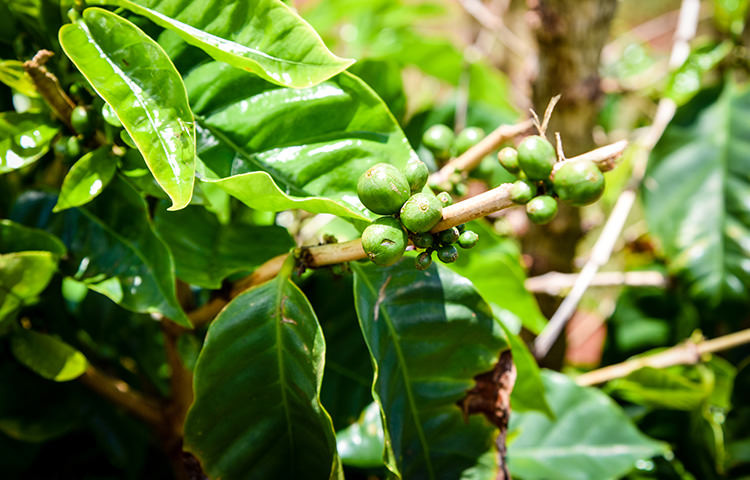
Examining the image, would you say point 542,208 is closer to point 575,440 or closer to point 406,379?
point 406,379

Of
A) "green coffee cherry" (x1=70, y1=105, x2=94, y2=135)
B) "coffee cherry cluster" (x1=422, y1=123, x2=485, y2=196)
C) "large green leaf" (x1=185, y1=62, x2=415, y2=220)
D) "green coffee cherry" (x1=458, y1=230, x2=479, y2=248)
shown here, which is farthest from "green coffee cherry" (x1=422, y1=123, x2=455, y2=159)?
"green coffee cherry" (x1=70, y1=105, x2=94, y2=135)

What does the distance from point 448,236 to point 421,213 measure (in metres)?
0.04

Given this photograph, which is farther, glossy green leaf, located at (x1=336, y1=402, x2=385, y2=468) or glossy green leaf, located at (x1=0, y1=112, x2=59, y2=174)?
glossy green leaf, located at (x1=336, y1=402, x2=385, y2=468)

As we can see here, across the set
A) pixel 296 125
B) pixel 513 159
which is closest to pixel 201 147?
pixel 296 125

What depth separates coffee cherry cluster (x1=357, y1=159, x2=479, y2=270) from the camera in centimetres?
40

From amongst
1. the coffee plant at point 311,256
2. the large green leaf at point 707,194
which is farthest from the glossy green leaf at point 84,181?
the large green leaf at point 707,194

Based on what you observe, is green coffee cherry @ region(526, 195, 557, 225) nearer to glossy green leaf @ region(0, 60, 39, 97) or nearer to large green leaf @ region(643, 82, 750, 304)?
glossy green leaf @ region(0, 60, 39, 97)

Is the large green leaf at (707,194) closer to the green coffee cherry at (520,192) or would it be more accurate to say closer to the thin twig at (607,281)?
the thin twig at (607,281)

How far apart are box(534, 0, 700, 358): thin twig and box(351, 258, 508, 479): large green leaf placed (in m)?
0.42

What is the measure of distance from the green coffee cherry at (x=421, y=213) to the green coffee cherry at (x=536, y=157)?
0.07m

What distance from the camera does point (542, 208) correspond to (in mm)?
407

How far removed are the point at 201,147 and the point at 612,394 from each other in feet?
2.65

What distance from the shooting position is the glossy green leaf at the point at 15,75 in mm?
493

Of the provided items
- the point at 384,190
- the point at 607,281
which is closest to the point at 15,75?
the point at 384,190
